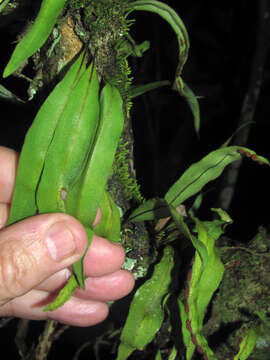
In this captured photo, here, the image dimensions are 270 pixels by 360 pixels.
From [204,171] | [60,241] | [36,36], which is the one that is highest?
[36,36]

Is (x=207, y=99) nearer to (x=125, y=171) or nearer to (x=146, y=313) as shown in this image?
(x=125, y=171)

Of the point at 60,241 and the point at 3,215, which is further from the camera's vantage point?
the point at 3,215

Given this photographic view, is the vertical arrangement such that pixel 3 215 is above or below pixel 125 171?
below

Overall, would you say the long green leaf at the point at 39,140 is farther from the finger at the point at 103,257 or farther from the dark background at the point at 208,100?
the dark background at the point at 208,100

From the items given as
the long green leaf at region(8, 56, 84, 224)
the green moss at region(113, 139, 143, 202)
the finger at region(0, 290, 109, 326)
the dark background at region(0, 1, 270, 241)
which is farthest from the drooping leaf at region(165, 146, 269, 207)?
the dark background at region(0, 1, 270, 241)

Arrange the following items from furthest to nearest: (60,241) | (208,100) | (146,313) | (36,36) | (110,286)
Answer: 1. (208,100)
2. (110,286)
3. (146,313)
4. (60,241)
5. (36,36)

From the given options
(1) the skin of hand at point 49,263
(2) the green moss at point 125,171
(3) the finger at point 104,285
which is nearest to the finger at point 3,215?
(1) the skin of hand at point 49,263

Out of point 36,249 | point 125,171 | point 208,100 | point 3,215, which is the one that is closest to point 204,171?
point 125,171
